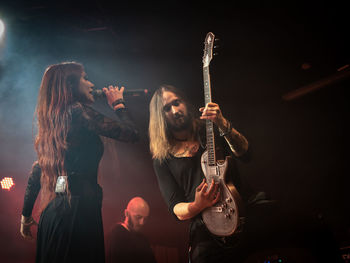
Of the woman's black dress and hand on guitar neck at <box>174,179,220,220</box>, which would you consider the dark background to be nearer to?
the woman's black dress

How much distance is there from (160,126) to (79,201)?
0.89 meters

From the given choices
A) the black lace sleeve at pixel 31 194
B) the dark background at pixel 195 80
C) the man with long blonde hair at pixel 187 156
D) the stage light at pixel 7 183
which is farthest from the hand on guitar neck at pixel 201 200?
the stage light at pixel 7 183

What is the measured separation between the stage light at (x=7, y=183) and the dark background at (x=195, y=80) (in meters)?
0.05

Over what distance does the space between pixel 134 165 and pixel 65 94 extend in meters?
0.85

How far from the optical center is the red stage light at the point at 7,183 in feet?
8.57

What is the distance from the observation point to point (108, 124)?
2.31 meters

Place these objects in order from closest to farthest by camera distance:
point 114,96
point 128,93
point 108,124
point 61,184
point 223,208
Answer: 1. point 223,208
2. point 61,184
3. point 108,124
4. point 114,96
5. point 128,93

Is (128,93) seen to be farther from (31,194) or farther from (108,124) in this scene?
(31,194)

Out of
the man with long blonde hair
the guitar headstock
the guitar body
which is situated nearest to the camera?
the guitar body

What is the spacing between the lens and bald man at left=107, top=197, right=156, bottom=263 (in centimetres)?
230

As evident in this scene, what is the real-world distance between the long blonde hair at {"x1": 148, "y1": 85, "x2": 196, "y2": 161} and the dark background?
7 cm

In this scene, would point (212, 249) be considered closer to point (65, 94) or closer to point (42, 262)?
point (42, 262)

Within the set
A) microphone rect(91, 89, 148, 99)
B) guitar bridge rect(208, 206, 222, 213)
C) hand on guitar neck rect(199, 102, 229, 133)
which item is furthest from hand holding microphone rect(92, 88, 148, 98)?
guitar bridge rect(208, 206, 222, 213)

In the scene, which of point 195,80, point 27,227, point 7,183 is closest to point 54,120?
point 7,183
